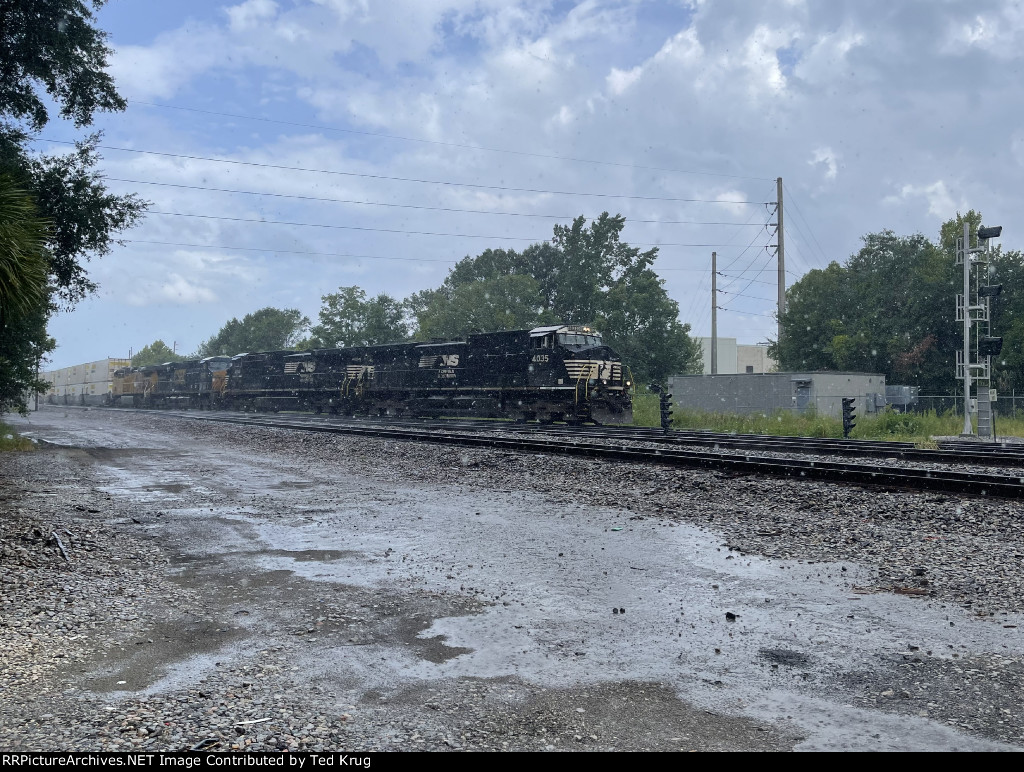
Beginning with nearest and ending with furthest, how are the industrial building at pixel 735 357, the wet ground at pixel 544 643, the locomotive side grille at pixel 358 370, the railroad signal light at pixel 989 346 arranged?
the wet ground at pixel 544 643 < the railroad signal light at pixel 989 346 < the locomotive side grille at pixel 358 370 < the industrial building at pixel 735 357

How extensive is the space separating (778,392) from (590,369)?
12.7 m

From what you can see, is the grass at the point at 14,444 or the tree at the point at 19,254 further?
the grass at the point at 14,444

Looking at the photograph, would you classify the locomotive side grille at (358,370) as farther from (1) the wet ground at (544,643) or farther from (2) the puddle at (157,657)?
(2) the puddle at (157,657)

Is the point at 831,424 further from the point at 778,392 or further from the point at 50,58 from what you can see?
the point at 50,58

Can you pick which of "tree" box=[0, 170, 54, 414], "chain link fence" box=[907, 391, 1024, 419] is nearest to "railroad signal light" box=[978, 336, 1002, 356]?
"chain link fence" box=[907, 391, 1024, 419]

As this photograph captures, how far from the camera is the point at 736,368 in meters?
110

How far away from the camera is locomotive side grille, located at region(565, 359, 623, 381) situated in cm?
2781

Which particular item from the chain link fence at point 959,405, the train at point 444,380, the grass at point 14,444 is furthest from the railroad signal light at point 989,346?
the grass at point 14,444

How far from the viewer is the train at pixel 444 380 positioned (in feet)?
93.0

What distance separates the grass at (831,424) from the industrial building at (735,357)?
224ft

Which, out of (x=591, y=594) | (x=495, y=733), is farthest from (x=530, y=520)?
(x=495, y=733)

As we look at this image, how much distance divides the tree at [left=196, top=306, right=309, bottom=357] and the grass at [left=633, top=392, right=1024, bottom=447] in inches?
3204

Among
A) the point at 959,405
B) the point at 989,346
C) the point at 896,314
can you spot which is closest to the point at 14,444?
the point at 989,346

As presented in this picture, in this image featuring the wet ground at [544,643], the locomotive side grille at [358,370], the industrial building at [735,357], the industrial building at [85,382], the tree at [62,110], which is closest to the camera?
the wet ground at [544,643]
